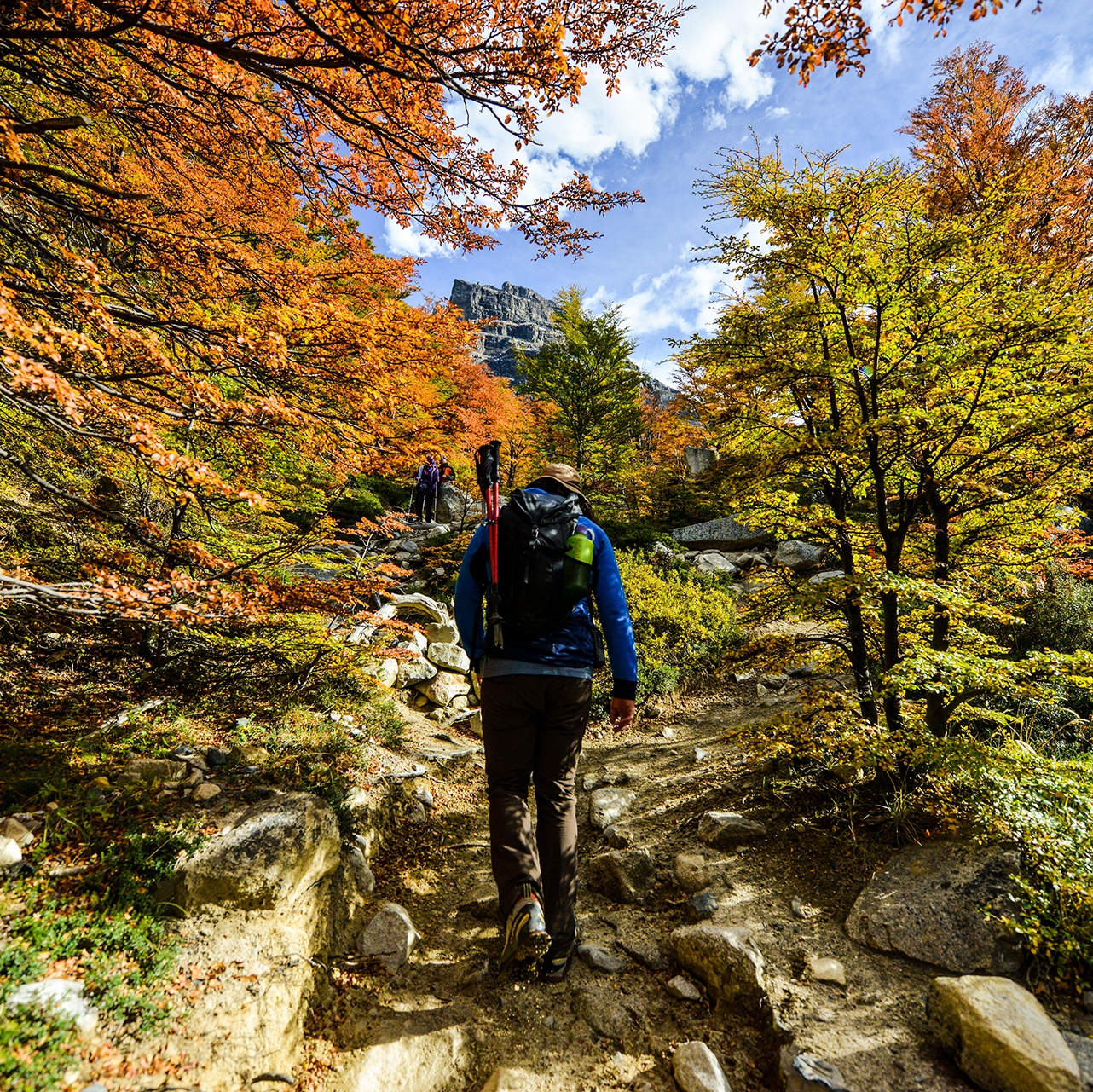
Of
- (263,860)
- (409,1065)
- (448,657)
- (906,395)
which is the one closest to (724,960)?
(409,1065)

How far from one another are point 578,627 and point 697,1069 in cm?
180

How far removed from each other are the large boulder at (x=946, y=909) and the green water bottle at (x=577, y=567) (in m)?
2.20

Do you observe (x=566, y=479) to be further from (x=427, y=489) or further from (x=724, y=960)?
(x=427, y=489)

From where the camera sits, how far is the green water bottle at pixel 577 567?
2.57 m

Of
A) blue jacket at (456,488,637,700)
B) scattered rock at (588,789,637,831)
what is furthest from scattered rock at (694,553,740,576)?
blue jacket at (456,488,637,700)

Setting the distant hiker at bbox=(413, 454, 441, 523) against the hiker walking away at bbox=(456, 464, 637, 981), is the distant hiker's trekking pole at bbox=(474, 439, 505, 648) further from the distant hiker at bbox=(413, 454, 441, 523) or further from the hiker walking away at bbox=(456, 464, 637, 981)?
the distant hiker at bbox=(413, 454, 441, 523)

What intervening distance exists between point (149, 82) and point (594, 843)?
669 cm

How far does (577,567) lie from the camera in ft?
8.53

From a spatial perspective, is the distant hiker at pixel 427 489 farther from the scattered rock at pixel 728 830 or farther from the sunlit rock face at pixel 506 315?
the sunlit rock face at pixel 506 315

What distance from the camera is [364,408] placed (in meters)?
4.25

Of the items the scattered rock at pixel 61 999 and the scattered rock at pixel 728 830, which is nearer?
the scattered rock at pixel 61 999

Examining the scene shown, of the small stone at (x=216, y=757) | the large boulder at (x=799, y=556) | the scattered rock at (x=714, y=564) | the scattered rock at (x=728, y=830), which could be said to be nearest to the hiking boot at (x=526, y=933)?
the scattered rock at (x=728, y=830)

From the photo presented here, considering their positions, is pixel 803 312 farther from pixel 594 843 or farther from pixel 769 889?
pixel 594 843

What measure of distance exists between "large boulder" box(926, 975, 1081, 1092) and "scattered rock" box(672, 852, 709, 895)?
1264mm
